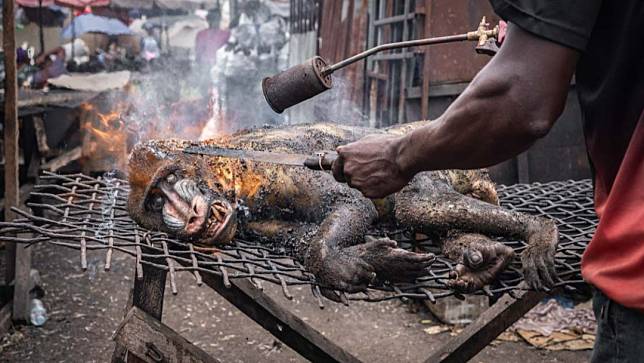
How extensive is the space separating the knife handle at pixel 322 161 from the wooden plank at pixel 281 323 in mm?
1193

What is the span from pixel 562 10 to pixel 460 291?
5.29 ft

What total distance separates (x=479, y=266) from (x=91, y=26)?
52.9 feet

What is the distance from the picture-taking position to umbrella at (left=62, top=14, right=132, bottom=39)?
54.1 ft

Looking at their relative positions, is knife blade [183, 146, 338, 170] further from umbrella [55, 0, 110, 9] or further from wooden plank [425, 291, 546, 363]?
umbrella [55, 0, 110, 9]

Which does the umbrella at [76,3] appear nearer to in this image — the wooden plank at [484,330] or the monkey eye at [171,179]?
the monkey eye at [171,179]

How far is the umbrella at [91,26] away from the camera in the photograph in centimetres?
1650

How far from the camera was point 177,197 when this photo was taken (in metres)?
3.31

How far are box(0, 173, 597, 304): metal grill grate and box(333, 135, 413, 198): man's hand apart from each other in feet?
1.91

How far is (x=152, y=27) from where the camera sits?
2253cm

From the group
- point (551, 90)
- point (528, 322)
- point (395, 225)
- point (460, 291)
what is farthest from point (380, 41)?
point (551, 90)

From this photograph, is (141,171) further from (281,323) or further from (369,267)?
(369,267)

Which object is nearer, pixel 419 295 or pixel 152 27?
pixel 419 295

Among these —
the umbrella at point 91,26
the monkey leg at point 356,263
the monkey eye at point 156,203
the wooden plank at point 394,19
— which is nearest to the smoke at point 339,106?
the wooden plank at point 394,19

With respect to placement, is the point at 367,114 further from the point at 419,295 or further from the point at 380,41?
the point at 419,295
